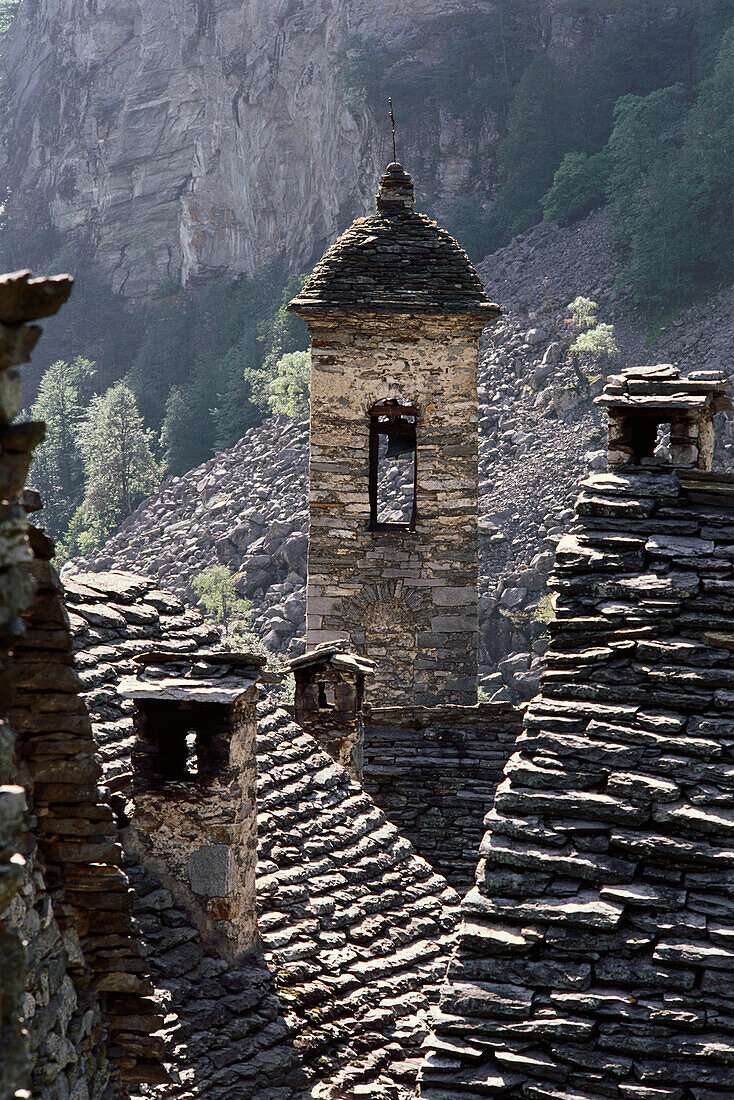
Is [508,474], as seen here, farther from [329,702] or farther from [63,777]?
[63,777]

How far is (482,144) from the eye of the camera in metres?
51.7

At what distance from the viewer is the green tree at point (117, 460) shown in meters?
52.0

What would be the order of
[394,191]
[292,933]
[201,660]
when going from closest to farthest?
[201,660]
[292,933]
[394,191]

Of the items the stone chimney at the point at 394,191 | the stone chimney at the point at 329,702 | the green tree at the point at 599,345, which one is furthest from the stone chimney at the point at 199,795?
the green tree at the point at 599,345

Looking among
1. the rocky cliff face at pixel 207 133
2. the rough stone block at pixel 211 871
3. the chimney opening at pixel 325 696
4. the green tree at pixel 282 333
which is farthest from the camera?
the rocky cliff face at pixel 207 133

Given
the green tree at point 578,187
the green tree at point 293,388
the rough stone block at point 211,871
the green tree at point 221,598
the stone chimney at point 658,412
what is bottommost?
the green tree at point 221,598

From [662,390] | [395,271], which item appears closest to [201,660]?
[662,390]

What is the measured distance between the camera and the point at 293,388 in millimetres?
44875

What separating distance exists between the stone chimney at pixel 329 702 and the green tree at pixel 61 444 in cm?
4569

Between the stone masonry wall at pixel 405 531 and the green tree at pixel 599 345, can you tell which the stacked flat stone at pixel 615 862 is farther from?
the green tree at pixel 599 345

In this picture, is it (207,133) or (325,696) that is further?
(207,133)

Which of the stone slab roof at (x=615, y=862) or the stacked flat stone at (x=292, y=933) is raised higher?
the stone slab roof at (x=615, y=862)

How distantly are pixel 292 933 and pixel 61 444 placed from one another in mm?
52419

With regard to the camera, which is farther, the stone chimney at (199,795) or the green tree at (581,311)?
the green tree at (581,311)
